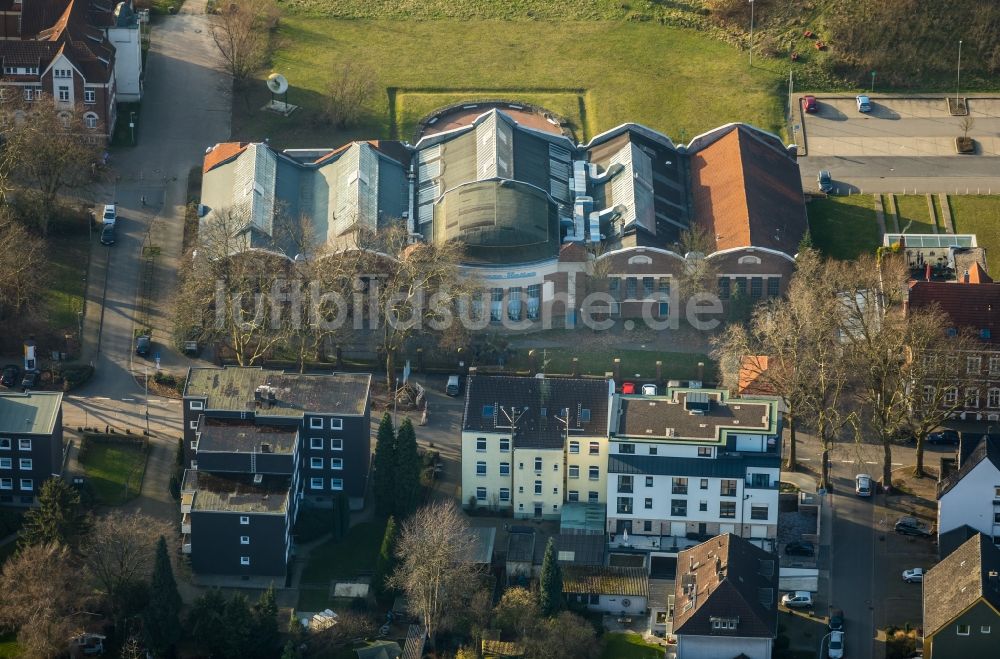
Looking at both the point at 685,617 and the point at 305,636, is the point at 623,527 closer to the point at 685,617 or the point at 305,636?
the point at 685,617

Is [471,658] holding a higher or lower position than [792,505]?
lower

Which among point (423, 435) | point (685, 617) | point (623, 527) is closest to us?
point (685, 617)

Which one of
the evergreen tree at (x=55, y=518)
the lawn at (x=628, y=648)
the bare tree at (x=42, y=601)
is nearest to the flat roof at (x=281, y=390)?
the evergreen tree at (x=55, y=518)

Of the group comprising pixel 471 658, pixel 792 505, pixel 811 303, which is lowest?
pixel 471 658

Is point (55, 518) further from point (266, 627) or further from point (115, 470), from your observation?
point (266, 627)

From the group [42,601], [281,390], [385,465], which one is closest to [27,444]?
[42,601]

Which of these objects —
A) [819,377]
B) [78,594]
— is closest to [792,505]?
[819,377]

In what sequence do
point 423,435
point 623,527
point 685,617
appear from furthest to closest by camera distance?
1. point 423,435
2. point 623,527
3. point 685,617
